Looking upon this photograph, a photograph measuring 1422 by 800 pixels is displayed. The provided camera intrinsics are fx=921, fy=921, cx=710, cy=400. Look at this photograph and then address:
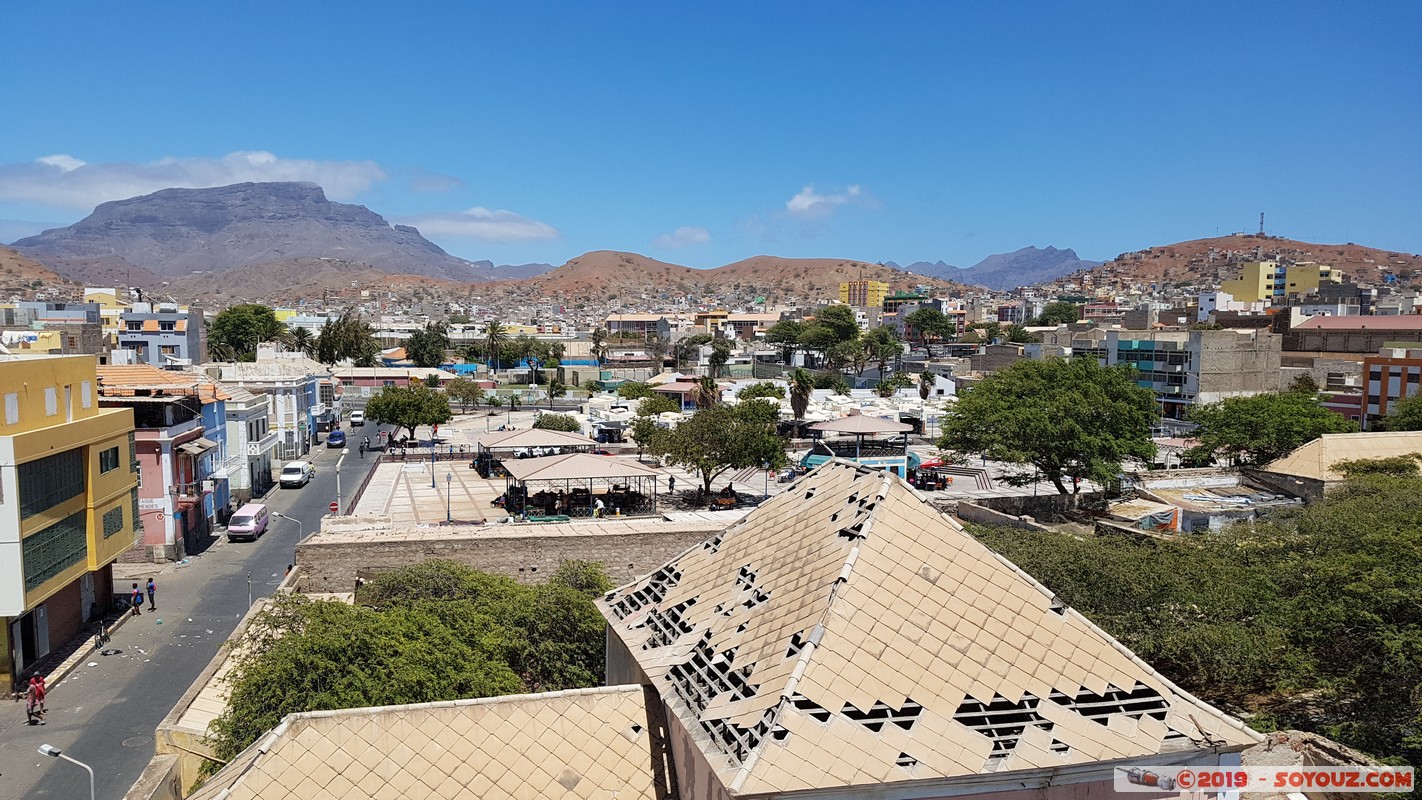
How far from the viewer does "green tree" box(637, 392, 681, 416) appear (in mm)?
49156

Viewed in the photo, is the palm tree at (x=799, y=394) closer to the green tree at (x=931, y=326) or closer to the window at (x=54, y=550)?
the window at (x=54, y=550)

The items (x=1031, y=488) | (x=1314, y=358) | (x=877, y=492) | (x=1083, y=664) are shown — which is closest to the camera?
(x=1083, y=664)

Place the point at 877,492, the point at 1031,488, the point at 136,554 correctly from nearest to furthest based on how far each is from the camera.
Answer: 1. the point at 877,492
2. the point at 136,554
3. the point at 1031,488

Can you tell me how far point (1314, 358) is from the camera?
6344 centimetres

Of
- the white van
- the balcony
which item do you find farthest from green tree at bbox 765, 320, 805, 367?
the white van

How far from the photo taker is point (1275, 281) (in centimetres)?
12938

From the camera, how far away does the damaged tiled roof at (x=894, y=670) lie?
6691mm

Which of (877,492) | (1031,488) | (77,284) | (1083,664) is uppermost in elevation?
(77,284)

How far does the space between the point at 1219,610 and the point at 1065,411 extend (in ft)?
41.4

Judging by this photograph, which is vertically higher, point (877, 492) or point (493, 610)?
point (877, 492)

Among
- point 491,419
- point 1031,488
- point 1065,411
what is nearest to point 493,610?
point 1065,411

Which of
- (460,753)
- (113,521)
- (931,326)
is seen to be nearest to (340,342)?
(113,521)

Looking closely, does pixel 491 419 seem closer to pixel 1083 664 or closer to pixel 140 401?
pixel 140 401

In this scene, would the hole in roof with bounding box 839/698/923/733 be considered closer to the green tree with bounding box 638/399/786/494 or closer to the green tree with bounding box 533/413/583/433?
the green tree with bounding box 638/399/786/494
